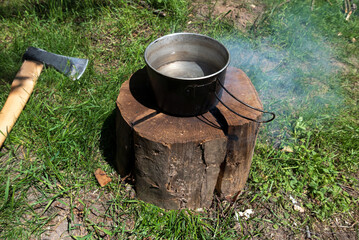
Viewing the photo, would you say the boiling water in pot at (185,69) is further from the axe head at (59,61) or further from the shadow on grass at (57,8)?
the shadow on grass at (57,8)

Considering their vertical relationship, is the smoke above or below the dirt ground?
below

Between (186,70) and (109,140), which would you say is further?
(109,140)

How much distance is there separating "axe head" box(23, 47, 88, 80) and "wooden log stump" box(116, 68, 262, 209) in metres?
1.12

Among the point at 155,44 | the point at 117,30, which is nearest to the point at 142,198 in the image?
the point at 155,44

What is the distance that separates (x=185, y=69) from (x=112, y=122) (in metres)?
0.95

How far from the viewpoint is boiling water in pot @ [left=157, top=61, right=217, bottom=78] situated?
231cm

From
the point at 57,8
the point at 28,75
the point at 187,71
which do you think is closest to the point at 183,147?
the point at 187,71

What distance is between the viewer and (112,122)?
112 inches

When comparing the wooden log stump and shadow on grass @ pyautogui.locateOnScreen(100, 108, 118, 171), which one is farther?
shadow on grass @ pyautogui.locateOnScreen(100, 108, 118, 171)

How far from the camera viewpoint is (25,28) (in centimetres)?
396

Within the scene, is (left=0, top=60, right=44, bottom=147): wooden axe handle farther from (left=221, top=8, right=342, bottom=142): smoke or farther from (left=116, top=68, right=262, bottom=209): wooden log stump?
(left=221, top=8, right=342, bottom=142): smoke

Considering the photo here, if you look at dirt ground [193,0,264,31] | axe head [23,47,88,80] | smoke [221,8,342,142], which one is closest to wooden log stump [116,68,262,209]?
smoke [221,8,342,142]

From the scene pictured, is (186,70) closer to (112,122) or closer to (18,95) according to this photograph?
(112,122)

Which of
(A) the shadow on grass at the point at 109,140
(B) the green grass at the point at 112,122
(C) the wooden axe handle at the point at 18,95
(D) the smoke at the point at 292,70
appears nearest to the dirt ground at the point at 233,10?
(B) the green grass at the point at 112,122
